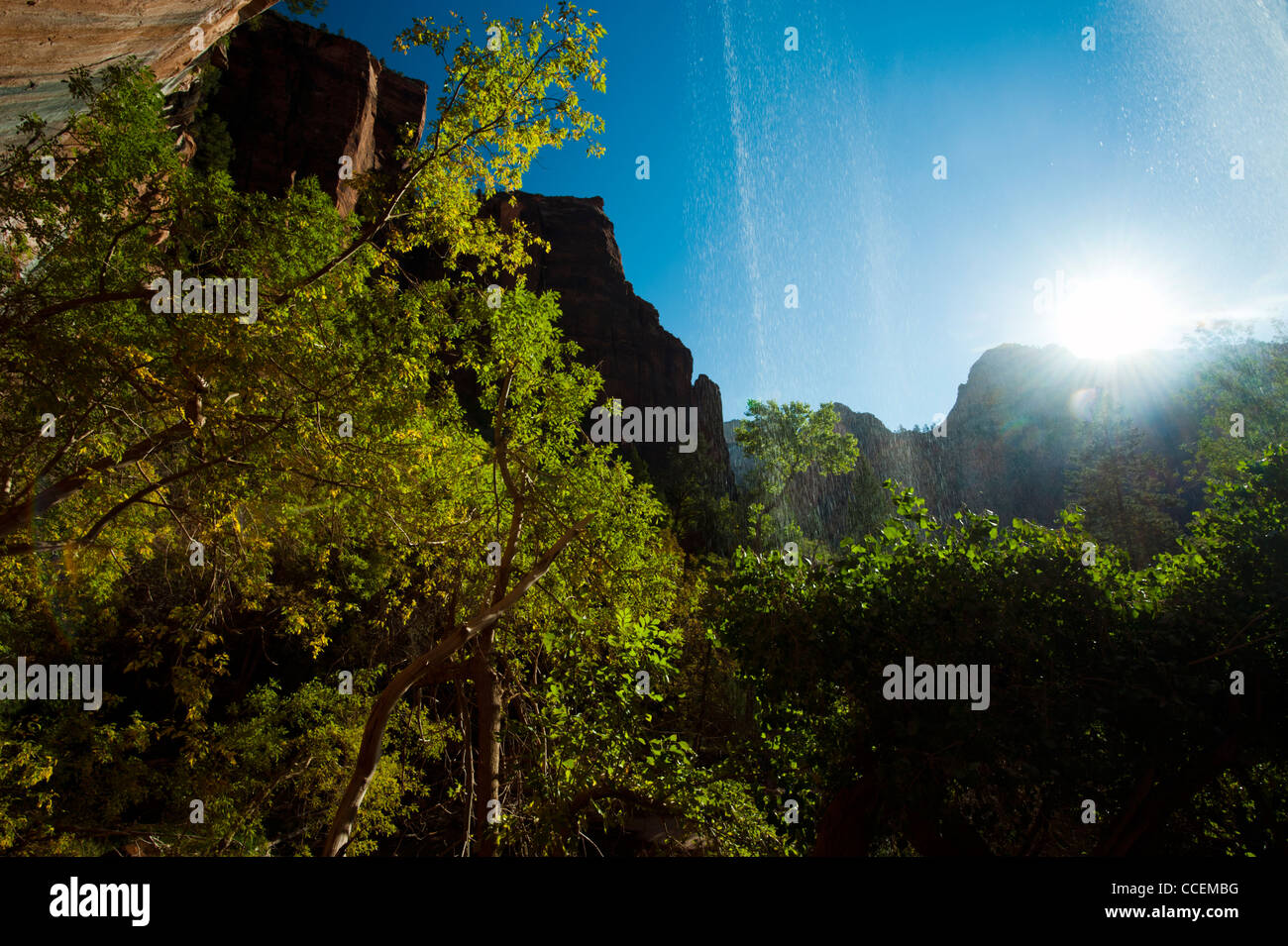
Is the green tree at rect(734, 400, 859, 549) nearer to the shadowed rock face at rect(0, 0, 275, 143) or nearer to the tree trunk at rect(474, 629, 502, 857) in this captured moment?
the tree trunk at rect(474, 629, 502, 857)

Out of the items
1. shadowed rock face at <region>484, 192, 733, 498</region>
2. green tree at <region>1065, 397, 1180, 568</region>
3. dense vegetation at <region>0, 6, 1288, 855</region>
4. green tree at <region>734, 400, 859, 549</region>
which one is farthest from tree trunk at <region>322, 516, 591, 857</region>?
shadowed rock face at <region>484, 192, 733, 498</region>

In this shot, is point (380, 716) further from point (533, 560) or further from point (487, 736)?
point (533, 560)

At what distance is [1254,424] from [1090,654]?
848 inches

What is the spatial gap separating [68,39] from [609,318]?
141 ft

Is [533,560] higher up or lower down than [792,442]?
lower down

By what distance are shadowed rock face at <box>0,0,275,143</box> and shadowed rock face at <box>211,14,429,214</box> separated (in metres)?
26.6

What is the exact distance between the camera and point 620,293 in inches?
1966

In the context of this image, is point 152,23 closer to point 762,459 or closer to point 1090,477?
point 762,459

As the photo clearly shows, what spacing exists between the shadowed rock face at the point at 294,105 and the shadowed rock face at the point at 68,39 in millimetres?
26595

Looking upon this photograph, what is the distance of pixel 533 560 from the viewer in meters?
8.29

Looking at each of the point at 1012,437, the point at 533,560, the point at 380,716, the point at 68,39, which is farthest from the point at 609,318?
the point at 1012,437

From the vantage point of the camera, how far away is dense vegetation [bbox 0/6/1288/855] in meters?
4.32

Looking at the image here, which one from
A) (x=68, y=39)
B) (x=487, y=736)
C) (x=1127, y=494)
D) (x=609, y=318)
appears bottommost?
(x=487, y=736)
